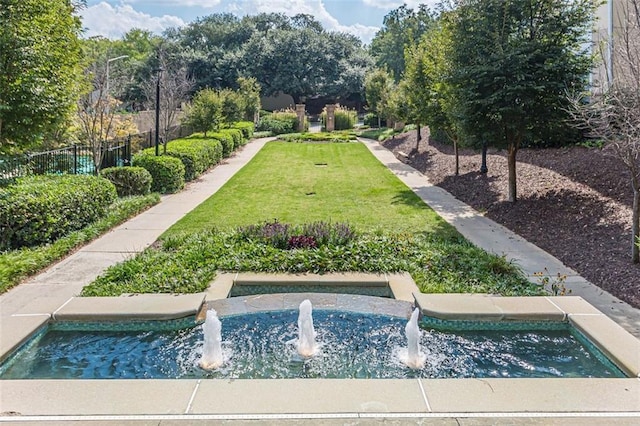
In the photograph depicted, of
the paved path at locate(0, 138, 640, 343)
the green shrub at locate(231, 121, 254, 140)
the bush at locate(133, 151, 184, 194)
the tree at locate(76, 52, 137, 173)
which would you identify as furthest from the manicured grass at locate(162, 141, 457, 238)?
the green shrub at locate(231, 121, 254, 140)

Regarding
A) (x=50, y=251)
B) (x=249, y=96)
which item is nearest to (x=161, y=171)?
(x=50, y=251)

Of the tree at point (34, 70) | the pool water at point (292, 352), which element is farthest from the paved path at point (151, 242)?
the tree at point (34, 70)

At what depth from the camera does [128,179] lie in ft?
40.1

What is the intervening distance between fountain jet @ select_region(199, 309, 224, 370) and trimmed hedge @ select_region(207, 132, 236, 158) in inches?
665

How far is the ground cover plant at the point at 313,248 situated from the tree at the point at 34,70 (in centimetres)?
278

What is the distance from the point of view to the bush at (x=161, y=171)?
13.3 meters

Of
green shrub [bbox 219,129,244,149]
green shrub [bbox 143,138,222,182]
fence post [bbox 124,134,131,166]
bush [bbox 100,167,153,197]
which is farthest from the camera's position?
green shrub [bbox 219,129,244,149]

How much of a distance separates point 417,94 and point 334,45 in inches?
1398

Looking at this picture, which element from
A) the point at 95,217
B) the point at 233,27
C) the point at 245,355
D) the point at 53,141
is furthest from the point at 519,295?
the point at 233,27

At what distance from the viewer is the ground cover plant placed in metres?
6.38

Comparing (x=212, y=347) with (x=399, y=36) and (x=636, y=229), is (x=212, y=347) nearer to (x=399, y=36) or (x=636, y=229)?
(x=636, y=229)

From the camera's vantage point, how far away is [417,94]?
16.0 metres

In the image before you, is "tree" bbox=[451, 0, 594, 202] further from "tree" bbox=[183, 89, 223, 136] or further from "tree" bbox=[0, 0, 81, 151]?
"tree" bbox=[183, 89, 223, 136]

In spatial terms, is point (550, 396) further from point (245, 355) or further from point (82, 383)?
point (82, 383)
